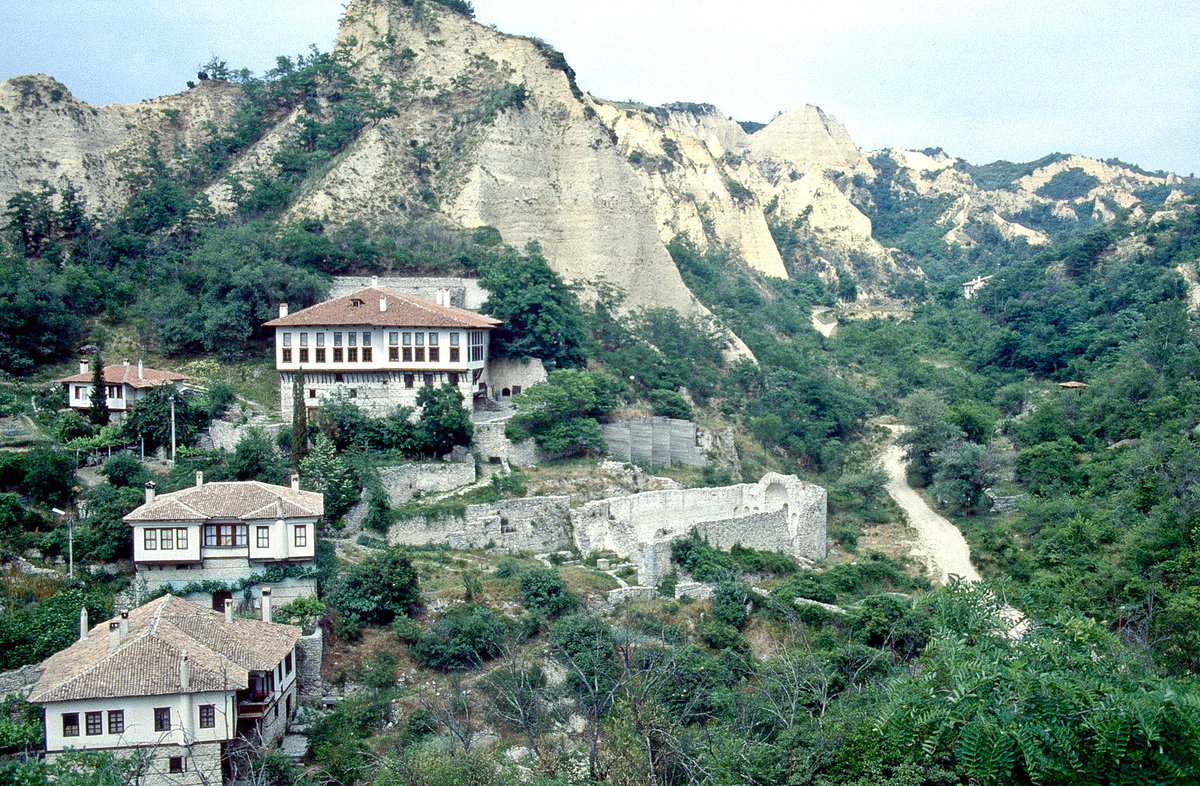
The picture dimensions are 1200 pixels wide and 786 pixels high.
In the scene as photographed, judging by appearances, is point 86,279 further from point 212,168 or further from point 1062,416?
point 1062,416

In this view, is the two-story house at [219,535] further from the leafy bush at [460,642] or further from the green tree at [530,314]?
the green tree at [530,314]

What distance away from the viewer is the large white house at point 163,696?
18.7 metres

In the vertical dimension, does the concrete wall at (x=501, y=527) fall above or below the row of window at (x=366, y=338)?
below

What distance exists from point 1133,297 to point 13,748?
51.2m

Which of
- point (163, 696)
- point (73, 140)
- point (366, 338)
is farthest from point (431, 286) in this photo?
point (163, 696)

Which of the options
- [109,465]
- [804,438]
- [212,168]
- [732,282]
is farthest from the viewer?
[732,282]

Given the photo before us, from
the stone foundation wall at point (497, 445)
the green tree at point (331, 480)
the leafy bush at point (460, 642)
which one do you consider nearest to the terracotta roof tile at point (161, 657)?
the leafy bush at point (460, 642)

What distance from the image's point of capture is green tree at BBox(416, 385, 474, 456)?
106 feet

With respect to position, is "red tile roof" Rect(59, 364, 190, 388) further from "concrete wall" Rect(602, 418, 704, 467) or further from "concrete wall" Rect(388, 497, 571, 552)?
"concrete wall" Rect(602, 418, 704, 467)

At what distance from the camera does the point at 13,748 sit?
61.7 feet

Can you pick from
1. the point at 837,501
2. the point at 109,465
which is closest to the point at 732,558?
the point at 837,501

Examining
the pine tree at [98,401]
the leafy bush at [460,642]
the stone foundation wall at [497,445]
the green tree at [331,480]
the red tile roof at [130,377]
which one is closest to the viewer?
the leafy bush at [460,642]

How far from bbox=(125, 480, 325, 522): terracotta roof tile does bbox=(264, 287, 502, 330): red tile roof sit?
9616 millimetres

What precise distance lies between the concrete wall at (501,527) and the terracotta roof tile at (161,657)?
313 inches
